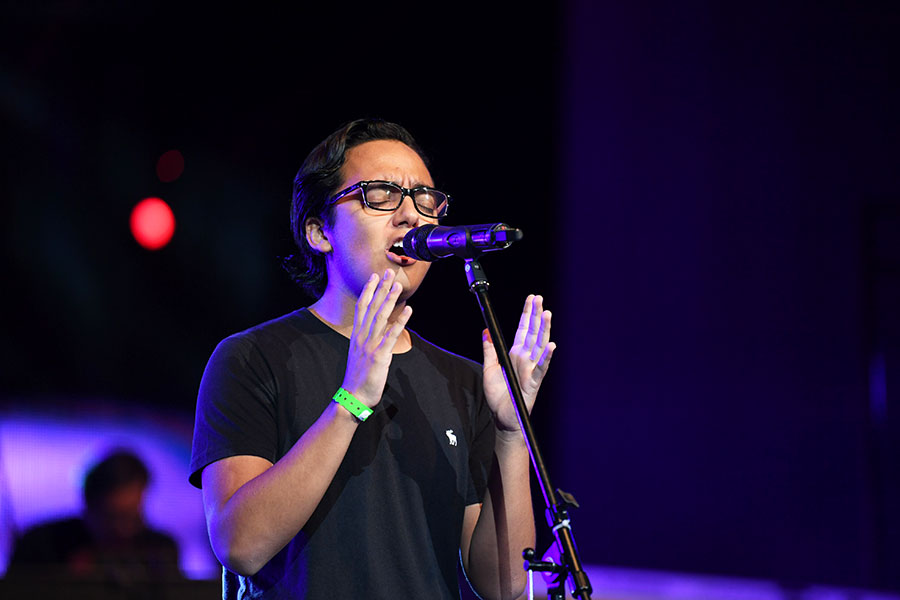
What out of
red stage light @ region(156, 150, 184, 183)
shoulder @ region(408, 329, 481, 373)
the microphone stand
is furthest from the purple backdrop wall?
the microphone stand

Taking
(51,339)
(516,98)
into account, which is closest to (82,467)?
(51,339)

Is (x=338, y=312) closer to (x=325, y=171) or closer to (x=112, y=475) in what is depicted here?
(x=325, y=171)

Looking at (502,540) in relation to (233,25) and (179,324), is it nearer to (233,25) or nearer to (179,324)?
(179,324)

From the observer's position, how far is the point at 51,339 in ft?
11.9

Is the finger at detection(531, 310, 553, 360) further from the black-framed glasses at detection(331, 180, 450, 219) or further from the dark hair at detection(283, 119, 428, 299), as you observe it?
the dark hair at detection(283, 119, 428, 299)

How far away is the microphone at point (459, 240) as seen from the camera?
1463mm

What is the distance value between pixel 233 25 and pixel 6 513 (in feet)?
7.57

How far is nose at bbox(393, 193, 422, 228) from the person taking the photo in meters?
1.80

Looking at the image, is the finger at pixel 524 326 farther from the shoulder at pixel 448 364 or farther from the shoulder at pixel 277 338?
the shoulder at pixel 277 338

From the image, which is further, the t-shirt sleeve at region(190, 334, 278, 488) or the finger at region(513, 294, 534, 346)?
the finger at region(513, 294, 534, 346)

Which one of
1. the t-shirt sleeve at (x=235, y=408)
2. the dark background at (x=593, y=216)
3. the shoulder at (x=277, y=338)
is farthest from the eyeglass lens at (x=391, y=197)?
the dark background at (x=593, y=216)

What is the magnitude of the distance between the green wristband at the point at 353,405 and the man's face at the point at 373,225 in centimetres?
34

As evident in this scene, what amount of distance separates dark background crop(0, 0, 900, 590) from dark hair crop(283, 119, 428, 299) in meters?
1.77

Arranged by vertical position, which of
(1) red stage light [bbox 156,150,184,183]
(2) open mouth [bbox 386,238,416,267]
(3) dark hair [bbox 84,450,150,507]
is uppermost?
(1) red stage light [bbox 156,150,184,183]
